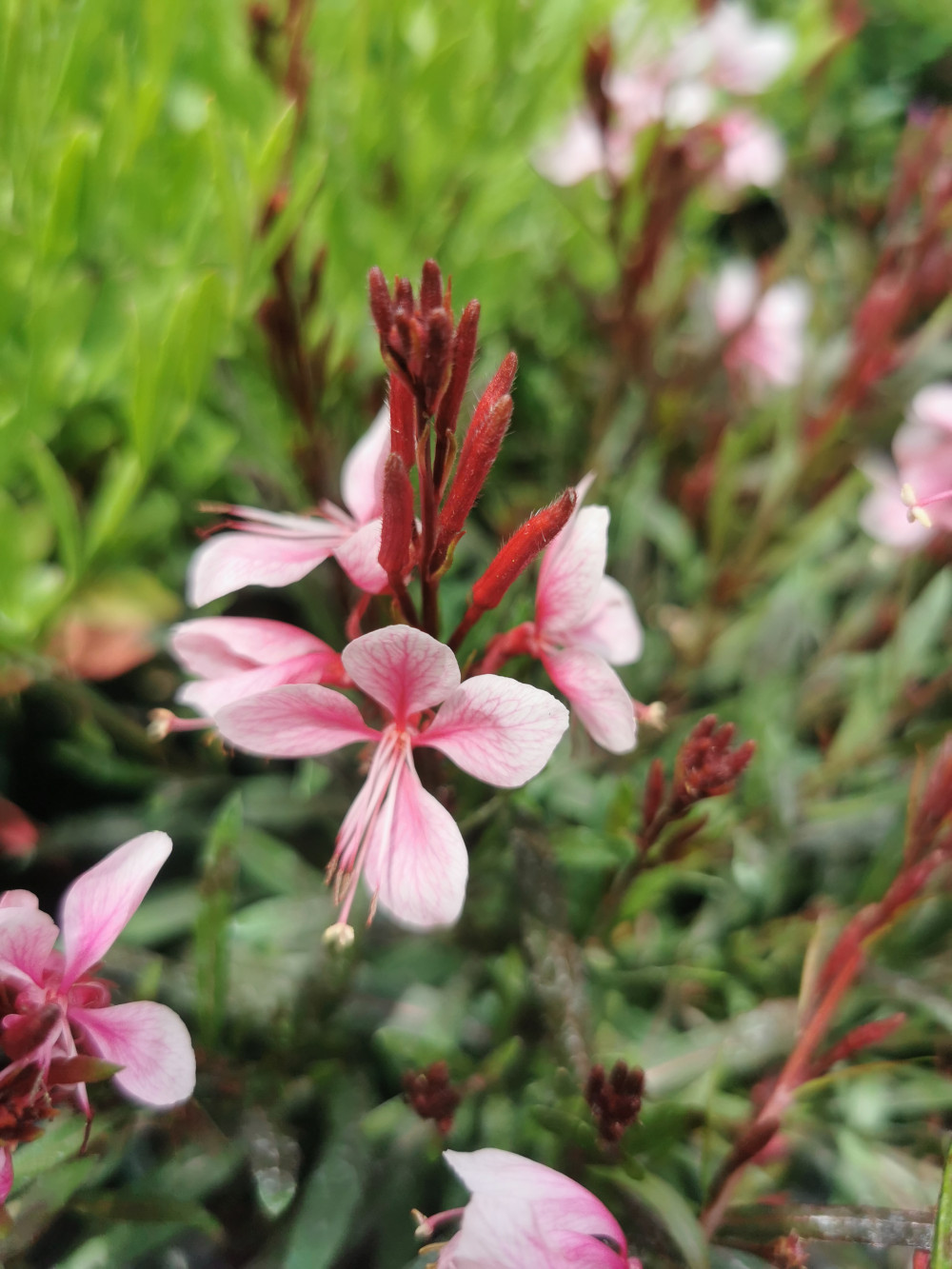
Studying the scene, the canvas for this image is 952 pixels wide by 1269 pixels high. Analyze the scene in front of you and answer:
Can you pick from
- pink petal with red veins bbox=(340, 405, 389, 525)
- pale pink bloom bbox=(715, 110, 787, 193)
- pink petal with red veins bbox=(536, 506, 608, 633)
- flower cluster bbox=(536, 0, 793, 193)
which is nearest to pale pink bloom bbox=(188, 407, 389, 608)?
pink petal with red veins bbox=(340, 405, 389, 525)

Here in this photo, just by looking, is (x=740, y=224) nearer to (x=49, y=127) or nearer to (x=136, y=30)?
(x=136, y=30)

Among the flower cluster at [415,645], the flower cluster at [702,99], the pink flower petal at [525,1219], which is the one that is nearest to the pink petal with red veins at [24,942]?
Result: the flower cluster at [415,645]

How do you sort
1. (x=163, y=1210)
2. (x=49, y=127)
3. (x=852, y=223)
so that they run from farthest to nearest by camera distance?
1. (x=852, y=223)
2. (x=49, y=127)
3. (x=163, y=1210)

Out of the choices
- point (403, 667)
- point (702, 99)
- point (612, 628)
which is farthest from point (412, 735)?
point (702, 99)

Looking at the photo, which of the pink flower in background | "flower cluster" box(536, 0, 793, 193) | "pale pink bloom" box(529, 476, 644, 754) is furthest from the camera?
"flower cluster" box(536, 0, 793, 193)

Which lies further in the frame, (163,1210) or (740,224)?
(740,224)

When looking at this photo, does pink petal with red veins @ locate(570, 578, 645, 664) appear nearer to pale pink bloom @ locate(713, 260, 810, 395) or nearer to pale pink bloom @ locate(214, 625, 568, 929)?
pale pink bloom @ locate(214, 625, 568, 929)

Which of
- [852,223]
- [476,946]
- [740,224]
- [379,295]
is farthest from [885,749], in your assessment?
[740,224]

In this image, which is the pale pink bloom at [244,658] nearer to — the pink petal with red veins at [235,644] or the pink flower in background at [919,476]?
the pink petal with red veins at [235,644]
